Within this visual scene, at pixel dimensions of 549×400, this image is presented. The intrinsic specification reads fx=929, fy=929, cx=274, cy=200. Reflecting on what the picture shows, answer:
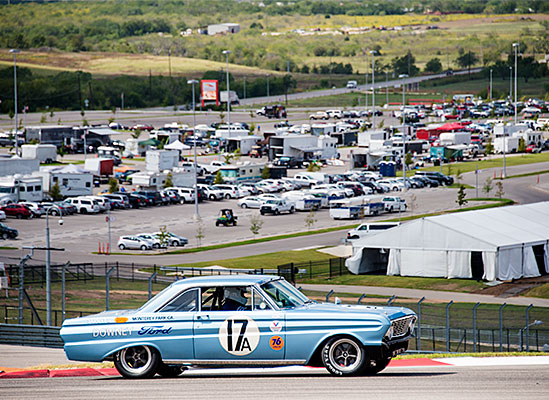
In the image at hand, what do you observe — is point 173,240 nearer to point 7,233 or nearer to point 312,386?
point 7,233

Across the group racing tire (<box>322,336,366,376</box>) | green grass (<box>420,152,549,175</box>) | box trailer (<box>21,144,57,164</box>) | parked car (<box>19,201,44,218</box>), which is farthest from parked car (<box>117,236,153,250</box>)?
racing tire (<box>322,336,366,376</box>)

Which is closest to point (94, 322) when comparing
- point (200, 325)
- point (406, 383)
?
point (200, 325)

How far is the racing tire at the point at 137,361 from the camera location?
619 inches

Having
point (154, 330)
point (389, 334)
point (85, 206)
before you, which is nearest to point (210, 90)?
point (85, 206)

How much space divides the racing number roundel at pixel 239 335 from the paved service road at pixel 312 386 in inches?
20.5

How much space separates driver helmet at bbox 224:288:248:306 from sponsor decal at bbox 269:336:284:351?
31.2 inches

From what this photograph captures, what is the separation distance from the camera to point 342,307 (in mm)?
15461

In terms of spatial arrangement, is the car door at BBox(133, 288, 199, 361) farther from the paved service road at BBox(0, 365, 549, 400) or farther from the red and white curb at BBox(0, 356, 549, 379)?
Answer: the red and white curb at BBox(0, 356, 549, 379)

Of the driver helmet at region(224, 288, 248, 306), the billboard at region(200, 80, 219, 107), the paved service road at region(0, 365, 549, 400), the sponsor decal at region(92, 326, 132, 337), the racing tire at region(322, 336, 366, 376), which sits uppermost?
the billboard at region(200, 80, 219, 107)

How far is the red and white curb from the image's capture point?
1631 cm

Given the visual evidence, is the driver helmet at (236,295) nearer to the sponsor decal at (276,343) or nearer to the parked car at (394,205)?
the sponsor decal at (276,343)

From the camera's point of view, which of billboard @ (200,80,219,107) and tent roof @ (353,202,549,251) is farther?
billboard @ (200,80,219,107)

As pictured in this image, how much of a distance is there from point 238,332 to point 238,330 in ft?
0.11

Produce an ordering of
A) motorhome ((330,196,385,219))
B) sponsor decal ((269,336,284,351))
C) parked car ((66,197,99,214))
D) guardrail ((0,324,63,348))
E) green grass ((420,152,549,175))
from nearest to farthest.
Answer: sponsor decal ((269,336,284,351)), guardrail ((0,324,63,348)), motorhome ((330,196,385,219)), parked car ((66,197,99,214)), green grass ((420,152,549,175))
